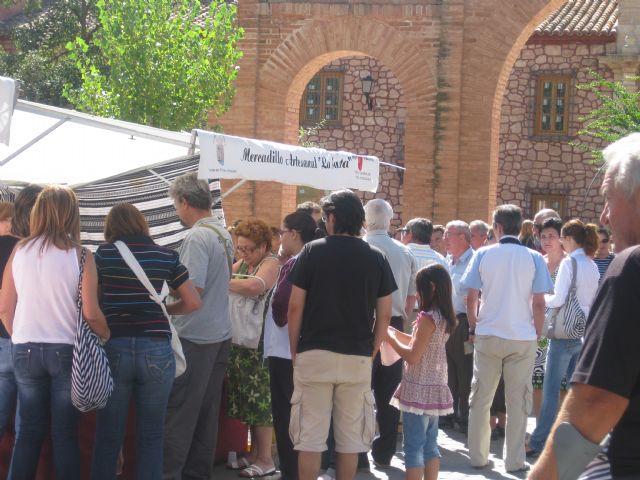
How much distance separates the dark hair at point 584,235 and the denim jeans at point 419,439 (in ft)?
8.28

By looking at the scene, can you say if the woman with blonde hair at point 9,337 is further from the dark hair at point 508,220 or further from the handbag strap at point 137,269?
the dark hair at point 508,220

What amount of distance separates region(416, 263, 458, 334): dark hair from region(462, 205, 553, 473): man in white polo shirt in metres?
1.30

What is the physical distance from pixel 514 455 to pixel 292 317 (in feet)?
9.41

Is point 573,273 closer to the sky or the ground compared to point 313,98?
closer to the ground

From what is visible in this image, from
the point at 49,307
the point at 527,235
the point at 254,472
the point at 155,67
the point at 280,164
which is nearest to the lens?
the point at 49,307

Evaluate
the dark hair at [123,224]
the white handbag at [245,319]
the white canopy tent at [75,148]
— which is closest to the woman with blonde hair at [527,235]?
the white canopy tent at [75,148]

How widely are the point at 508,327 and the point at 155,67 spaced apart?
29.6 feet

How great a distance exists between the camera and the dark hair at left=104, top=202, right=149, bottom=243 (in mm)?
6172

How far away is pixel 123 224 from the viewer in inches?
243

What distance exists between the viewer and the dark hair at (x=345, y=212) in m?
6.55

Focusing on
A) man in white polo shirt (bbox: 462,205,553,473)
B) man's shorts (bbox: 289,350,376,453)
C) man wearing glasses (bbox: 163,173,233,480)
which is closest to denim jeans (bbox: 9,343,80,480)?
man wearing glasses (bbox: 163,173,233,480)

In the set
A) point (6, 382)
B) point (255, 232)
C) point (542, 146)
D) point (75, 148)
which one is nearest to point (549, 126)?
point (542, 146)

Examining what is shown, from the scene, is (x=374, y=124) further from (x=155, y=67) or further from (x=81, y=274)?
(x=81, y=274)

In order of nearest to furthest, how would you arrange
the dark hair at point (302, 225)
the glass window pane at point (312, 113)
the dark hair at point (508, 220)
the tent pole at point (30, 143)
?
the dark hair at point (302, 225), the tent pole at point (30, 143), the dark hair at point (508, 220), the glass window pane at point (312, 113)
